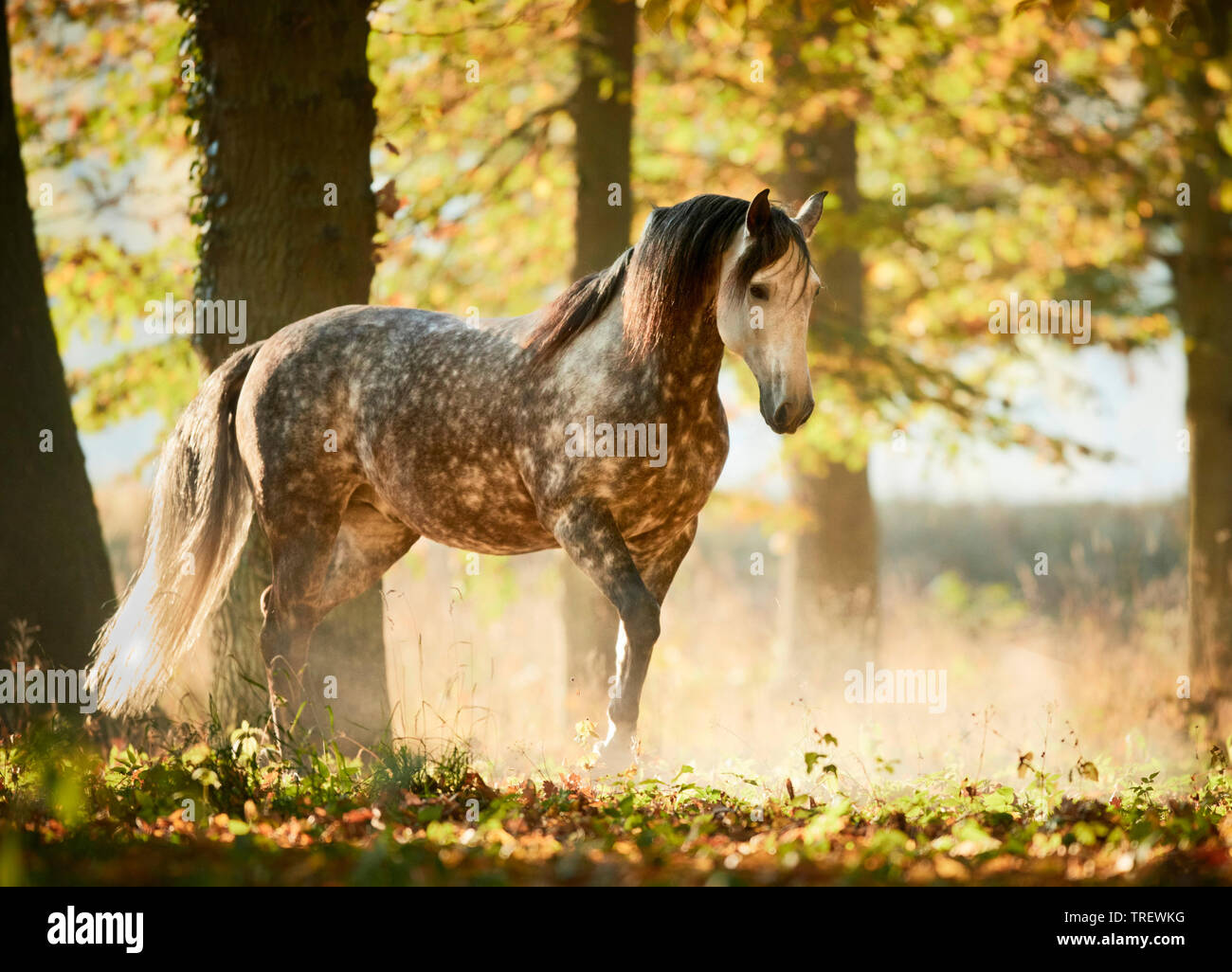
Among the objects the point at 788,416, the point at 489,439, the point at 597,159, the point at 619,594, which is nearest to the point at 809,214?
the point at 788,416

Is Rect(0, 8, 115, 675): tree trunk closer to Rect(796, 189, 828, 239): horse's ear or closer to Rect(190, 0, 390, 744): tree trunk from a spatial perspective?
Rect(190, 0, 390, 744): tree trunk

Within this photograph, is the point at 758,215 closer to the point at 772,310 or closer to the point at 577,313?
the point at 772,310

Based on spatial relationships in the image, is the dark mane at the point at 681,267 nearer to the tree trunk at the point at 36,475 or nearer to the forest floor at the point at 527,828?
the forest floor at the point at 527,828

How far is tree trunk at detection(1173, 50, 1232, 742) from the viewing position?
30.3ft

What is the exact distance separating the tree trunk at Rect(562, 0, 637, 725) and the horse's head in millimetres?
3918

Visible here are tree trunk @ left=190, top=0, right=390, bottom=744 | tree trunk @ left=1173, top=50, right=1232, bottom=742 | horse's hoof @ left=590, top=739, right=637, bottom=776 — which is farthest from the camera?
tree trunk @ left=1173, top=50, right=1232, bottom=742

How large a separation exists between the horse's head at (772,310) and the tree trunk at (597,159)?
3918 millimetres

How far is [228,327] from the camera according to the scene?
601 cm

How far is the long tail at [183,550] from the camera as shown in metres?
5.39

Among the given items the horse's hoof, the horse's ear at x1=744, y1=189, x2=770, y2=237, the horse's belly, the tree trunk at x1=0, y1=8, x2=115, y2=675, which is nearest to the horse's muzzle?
the horse's ear at x1=744, y1=189, x2=770, y2=237

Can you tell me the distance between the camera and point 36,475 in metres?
6.45

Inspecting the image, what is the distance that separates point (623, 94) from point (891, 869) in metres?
6.20

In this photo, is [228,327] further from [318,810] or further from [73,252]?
[73,252]
